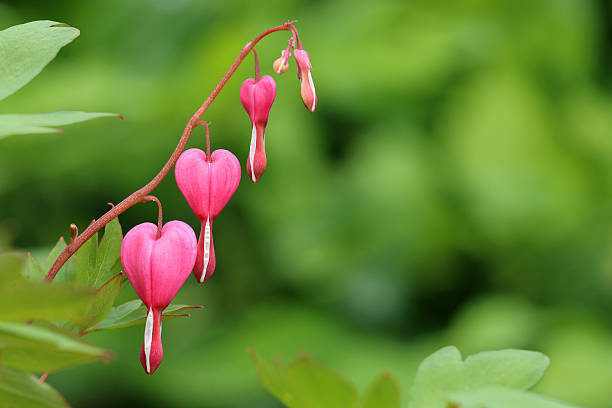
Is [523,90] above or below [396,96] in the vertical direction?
above

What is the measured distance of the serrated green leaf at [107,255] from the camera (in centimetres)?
37

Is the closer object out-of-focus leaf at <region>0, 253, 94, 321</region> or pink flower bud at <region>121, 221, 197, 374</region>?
out-of-focus leaf at <region>0, 253, 94, 321</region>

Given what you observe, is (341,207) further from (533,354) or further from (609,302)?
(533,354)

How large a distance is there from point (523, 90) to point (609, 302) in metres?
0.70

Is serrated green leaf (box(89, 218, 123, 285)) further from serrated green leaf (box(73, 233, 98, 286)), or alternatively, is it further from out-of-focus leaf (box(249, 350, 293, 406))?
out-of-focus leaf (box(249, 350, 293, 406))

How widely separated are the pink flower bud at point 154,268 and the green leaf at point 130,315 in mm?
13

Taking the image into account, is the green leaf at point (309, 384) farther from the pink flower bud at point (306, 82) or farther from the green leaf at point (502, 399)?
the pink flower bud at point (306, 82)

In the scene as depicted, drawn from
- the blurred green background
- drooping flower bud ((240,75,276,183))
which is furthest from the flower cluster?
the blurred green background

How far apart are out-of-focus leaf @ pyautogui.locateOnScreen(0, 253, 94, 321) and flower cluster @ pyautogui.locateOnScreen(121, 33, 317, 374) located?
10cm

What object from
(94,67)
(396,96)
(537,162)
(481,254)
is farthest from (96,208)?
(537,162)

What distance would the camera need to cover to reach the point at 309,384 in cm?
27

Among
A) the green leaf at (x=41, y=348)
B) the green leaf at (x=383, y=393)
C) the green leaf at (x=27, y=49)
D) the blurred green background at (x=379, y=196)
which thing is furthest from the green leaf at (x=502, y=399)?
the blurred green background at (x=379, y=196)

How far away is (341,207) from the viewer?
218cm

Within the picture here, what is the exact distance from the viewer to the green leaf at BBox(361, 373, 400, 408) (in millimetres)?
262
